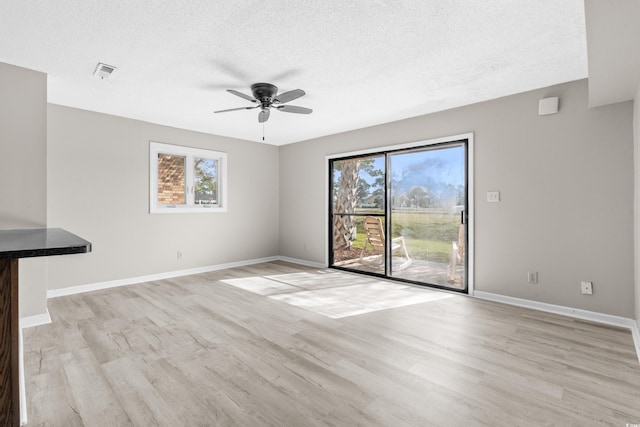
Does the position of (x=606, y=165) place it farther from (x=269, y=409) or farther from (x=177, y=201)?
(x=177, y=201)

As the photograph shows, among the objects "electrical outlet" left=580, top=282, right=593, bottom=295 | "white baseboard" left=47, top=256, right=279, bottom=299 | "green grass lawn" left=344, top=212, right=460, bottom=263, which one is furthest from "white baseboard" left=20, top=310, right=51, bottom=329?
"electrical outlet" left=580, top=282, right=593, bottom=295

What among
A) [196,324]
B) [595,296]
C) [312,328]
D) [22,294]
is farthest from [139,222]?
[595,296]

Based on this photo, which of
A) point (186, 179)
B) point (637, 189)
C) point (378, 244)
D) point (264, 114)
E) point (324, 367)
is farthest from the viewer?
point (186, 179)

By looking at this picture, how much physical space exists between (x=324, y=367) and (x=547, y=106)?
3.46m

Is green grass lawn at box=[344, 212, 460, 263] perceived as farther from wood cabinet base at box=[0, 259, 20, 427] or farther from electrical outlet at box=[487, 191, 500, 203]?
wood cabinet base at box=[0, 259, 20, 427]

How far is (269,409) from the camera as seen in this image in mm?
1731

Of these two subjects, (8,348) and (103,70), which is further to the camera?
(103,70)

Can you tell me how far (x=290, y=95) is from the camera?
307 centimetres

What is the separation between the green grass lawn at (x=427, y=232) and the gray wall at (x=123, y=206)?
3020 mm

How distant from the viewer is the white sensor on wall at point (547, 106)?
325 cm

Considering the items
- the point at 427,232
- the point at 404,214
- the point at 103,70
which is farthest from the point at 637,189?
the point at 103,70

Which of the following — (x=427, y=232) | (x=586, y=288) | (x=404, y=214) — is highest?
(x=404, y=214)

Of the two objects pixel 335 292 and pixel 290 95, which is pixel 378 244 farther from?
pixel 290 95

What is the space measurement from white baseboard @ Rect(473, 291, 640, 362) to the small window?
176 inches
